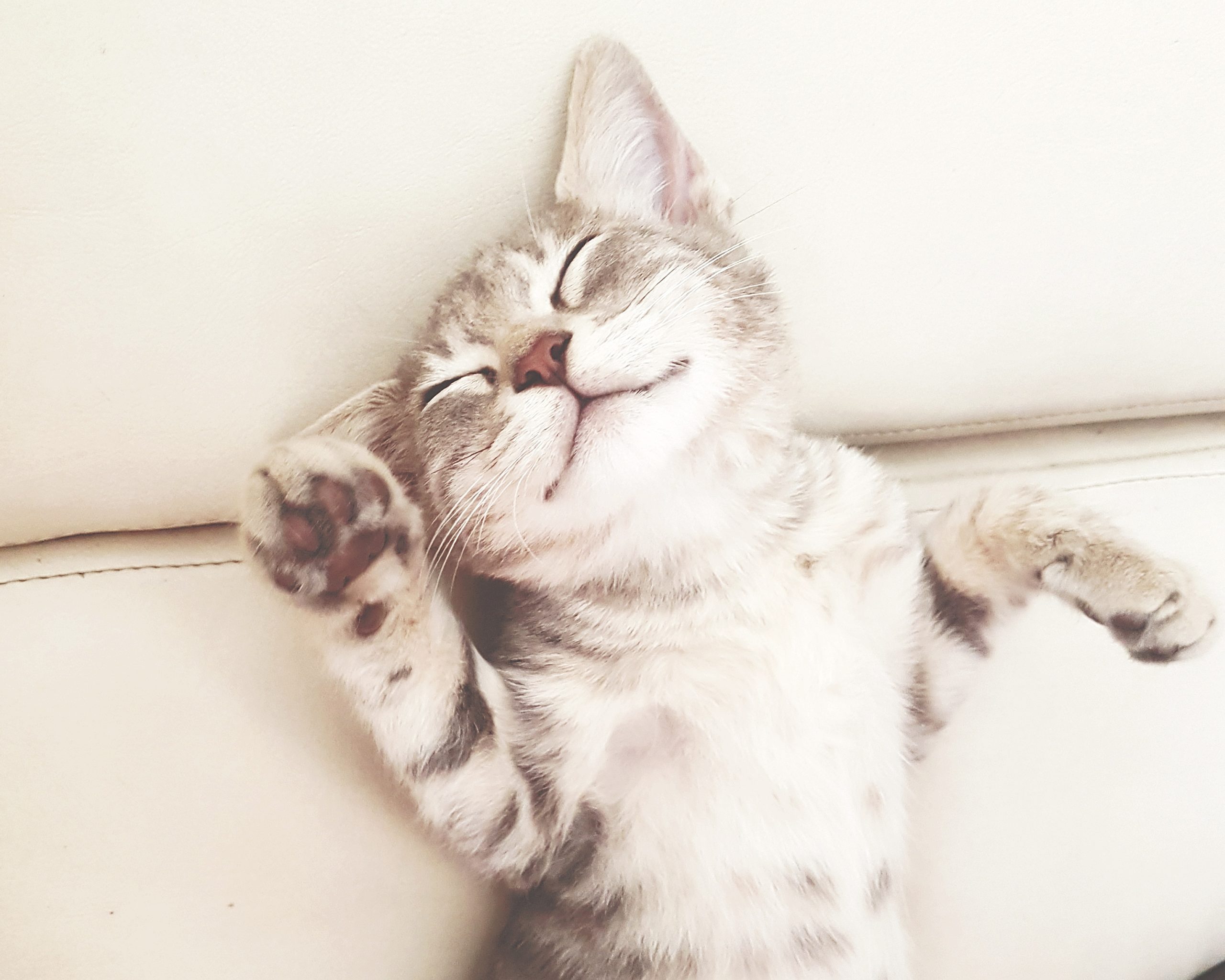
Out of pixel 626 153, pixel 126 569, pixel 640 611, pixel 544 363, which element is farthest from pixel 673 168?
pixel 126 569

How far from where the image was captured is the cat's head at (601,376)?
0.60 meters

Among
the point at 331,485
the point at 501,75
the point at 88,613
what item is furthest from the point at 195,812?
the point at 501,75

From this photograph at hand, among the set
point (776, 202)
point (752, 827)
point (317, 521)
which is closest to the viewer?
point (317, 521)

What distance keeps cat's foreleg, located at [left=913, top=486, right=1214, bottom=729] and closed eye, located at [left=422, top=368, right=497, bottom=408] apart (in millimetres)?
506

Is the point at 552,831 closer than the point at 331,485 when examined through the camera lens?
No

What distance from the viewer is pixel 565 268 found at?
2.32 ft

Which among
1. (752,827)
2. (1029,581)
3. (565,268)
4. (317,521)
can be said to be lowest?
(752,827)

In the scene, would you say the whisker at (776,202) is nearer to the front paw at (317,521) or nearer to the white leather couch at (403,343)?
the white leather couch at (403,343)

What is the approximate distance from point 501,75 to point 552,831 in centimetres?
68

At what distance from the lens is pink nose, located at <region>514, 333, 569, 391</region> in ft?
2.00

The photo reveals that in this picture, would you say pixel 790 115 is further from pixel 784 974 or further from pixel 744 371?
pixel 784 974

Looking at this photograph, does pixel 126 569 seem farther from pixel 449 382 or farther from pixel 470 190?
pixel 470 190

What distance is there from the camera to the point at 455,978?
730 mm

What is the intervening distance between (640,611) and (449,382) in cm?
27
